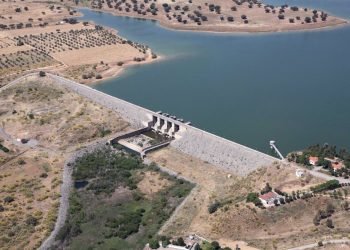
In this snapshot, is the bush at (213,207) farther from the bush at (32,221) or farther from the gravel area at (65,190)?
the bush at (32,221)

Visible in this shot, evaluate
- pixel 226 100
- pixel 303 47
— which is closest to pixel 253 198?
pixel 226 100

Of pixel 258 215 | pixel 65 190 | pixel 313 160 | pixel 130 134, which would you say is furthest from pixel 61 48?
pixel 258 215

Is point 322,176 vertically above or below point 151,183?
above

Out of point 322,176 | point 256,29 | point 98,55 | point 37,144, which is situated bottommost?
point 37,144

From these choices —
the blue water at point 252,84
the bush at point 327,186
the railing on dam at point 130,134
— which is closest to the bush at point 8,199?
the railing on dam at point 130,134

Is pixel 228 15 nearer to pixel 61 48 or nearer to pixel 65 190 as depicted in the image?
pixel 61 48

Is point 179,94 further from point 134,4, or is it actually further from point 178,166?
point 134,4
